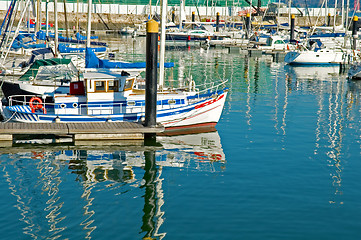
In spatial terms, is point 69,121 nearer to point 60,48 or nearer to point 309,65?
point 60,48

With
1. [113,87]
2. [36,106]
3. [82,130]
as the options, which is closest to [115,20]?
[36,106]

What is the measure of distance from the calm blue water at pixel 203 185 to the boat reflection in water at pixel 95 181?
0.13ft

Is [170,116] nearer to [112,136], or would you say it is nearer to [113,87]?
[113,87]

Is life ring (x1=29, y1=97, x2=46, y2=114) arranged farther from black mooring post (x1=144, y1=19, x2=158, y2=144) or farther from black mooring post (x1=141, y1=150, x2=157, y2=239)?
black mooring post (x1=141, y1=150, x2=157, y2=239)

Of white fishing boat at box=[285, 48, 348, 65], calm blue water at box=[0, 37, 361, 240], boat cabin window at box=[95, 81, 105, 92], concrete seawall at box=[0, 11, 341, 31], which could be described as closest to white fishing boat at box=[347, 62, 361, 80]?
white fishing boat at box=[285, 48, 348, 65]

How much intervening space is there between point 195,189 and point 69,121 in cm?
988

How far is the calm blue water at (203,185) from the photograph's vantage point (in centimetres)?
1645

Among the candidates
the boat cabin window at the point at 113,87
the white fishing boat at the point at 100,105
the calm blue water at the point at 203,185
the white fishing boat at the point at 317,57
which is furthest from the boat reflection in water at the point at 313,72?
the boat cabin window at the point at 113,87

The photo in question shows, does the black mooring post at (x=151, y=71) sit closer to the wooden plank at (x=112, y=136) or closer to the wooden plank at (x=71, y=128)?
the wooden plank at (x=71, y=128)

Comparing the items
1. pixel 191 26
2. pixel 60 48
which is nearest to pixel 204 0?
pixel 191 26

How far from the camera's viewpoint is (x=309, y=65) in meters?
63.6

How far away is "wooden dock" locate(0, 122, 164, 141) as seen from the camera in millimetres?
25141

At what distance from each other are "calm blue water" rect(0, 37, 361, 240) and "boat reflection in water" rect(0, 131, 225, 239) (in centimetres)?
4

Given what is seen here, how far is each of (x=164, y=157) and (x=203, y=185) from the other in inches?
170
